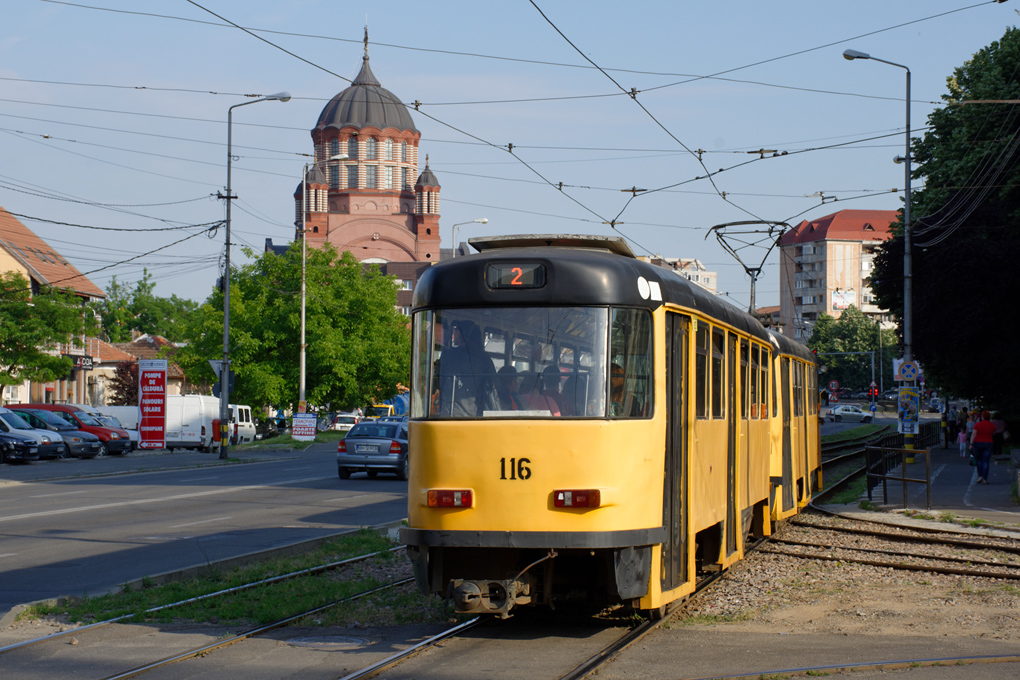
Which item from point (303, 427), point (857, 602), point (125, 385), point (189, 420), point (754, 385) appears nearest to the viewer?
point (857, 602)

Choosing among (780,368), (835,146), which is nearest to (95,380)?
(835,146)

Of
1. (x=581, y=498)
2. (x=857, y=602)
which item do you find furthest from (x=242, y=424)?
(x=581, y=498)

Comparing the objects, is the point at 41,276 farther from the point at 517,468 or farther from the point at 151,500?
the point at 517,468

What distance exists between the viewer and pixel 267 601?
9.75 meters

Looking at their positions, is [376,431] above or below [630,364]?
below

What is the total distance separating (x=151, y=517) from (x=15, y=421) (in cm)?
2144

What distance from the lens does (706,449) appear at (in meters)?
9.61

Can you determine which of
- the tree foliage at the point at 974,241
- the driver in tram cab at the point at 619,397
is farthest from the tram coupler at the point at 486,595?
the tree foliage at the point at 974,241

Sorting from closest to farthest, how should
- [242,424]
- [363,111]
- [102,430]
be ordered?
[102,430] → [242,424] → [363,111]

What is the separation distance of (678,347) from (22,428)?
31.6m

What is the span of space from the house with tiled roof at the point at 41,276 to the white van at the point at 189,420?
1024 centimetres

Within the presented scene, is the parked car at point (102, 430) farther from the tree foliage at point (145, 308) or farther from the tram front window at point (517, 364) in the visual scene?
the tree foliage at point (145, 308)

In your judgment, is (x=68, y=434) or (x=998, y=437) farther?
(x=68, y=434)

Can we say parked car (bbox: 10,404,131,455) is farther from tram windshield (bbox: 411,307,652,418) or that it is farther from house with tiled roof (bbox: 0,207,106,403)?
tram windshield (bbox: 411,307,652,418)
